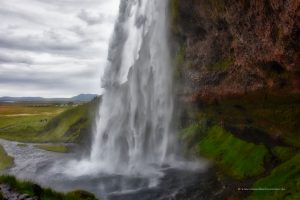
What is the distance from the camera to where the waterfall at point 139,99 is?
58.4 metres

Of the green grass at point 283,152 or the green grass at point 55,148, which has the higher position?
the green grass at point 283,152

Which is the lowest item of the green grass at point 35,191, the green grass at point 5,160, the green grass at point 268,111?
the green grass at point 5,160

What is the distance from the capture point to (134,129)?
65062 mm

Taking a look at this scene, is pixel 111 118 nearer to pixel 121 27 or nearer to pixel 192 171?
pixel 121 27

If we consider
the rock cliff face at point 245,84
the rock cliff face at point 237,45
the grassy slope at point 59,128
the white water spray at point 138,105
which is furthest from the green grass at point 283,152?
the grassy slope at point 59,128

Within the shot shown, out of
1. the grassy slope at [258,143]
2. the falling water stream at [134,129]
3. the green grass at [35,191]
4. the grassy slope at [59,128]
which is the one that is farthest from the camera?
the grassy slope at [59,128]

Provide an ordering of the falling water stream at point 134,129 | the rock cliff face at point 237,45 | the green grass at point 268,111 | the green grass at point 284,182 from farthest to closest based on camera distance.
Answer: the falling water stream at point 134,129
the green grass at point 268,111
the rock cliff face at point 237,45
the green grass at point 284,182

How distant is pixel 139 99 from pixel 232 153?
78.2ft

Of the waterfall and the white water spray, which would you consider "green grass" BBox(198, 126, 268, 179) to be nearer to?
the white water spray

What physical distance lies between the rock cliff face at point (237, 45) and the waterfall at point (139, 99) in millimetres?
8713

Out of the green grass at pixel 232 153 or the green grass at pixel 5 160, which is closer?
the green grass at pixel 232 153

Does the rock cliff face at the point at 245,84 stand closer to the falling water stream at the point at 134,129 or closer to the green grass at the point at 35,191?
the falling water stream at the point at 134,129

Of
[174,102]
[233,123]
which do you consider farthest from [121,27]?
[233,123]

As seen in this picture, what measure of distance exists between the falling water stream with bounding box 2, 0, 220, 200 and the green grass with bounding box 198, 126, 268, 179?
114 inches
